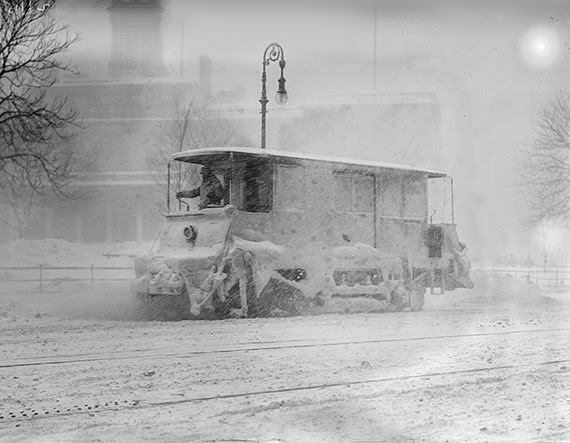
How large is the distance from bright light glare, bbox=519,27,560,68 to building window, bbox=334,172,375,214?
29.2 feet

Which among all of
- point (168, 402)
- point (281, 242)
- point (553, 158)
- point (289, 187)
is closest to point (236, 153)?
point (289, 187)

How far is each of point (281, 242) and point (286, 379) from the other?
8534 millimetres

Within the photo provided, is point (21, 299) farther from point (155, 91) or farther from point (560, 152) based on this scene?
point (155, 91)

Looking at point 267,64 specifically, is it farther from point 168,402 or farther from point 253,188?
point 168,402

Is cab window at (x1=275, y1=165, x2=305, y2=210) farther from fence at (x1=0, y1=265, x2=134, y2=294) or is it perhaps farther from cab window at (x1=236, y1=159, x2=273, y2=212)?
fence at (x1=0, y1=265, x2=134, y2=294)

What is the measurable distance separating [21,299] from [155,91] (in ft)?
81.6

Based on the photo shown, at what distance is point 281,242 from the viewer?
17906 millimetres

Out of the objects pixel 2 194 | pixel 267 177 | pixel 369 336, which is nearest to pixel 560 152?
pixel 267 177

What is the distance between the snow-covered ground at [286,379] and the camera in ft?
23.1

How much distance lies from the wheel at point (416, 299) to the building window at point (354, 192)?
2.20 meters

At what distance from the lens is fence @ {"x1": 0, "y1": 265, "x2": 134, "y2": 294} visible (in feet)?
89.0

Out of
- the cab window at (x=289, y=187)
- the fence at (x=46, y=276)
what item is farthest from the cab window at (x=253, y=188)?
the fence at (x=46, y=276)

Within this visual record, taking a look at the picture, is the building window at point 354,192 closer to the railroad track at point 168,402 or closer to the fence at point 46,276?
the fence at point 46,276

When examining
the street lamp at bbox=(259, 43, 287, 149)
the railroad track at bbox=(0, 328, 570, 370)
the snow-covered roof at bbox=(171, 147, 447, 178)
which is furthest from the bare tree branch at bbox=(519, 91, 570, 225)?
the railroad track at bbox=(0, 328, 570, 370)
